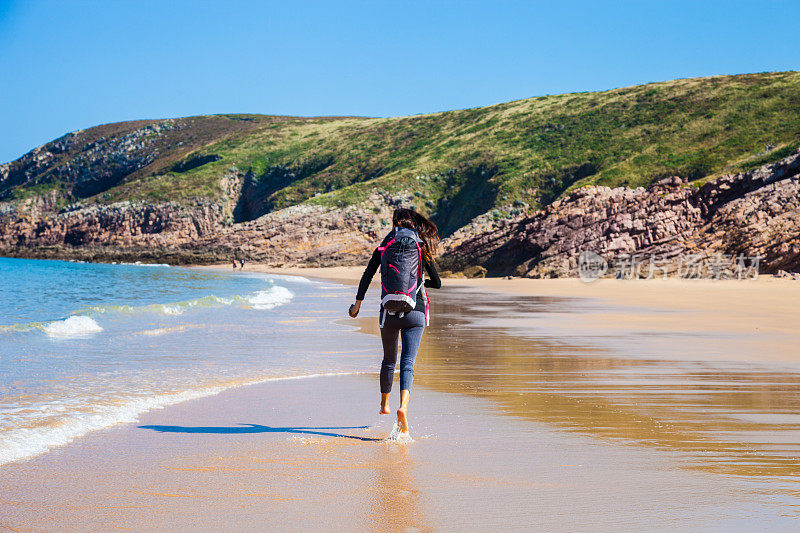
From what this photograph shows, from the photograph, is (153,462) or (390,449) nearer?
(153,462)

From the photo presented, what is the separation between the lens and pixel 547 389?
8031 millimetres

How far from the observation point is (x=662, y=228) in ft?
130

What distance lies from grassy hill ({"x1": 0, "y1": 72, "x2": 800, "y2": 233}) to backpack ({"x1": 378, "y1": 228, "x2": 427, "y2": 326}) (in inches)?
1897

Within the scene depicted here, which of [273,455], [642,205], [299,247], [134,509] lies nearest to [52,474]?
[134,509]

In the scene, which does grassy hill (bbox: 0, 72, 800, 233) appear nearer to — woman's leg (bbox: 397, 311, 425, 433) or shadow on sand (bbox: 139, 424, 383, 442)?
woman's leg (bbox: 397, 311, 425, 433)

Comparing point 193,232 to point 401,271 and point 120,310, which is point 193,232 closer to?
point 120,310

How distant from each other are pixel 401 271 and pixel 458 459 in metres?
1.68

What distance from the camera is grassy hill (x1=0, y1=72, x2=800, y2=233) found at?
64.9 m

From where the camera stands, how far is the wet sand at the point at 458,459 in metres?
3.93

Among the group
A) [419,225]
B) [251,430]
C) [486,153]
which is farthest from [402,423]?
[486,153]

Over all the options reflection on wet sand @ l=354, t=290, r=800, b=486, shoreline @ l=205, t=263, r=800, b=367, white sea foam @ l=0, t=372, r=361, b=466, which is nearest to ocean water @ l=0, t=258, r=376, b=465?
white sea foam @ l=0, t=372, r=361, b=466

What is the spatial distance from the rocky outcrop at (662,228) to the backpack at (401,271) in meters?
31.9

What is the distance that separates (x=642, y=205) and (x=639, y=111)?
44.0 m

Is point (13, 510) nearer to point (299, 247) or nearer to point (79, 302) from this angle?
point (79, 302)
